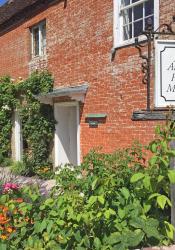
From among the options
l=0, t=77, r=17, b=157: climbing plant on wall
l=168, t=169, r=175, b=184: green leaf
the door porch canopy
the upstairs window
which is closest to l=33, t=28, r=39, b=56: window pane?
the upstairs window

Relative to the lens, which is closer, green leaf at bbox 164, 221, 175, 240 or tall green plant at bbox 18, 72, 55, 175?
green leaf at bbox 164, 221, 175, 240

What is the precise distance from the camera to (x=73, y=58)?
36.6 ft

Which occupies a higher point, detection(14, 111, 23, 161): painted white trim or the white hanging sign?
the white hanging sign

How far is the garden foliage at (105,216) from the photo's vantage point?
379 cm

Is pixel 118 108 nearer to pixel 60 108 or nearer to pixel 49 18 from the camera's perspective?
pixel 60 108

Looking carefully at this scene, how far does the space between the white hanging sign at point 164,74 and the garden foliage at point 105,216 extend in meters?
0.27

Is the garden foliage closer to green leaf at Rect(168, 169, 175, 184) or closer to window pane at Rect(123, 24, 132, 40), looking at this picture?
green leaf at Rect(168, 169, 175, 184)

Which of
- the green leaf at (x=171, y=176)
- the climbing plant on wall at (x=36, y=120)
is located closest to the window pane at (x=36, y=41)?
the climbing plant on wall at (x=36, y=120)

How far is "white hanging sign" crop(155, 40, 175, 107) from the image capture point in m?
4.10

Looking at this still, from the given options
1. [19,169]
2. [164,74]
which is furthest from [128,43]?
[19,169]

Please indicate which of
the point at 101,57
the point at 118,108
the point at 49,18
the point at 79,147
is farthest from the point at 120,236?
the point at 49,18

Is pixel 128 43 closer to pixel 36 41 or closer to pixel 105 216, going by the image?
pixel 105 216

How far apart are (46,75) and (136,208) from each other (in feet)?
29.4

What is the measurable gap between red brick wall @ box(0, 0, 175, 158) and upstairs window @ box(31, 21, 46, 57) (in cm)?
36
